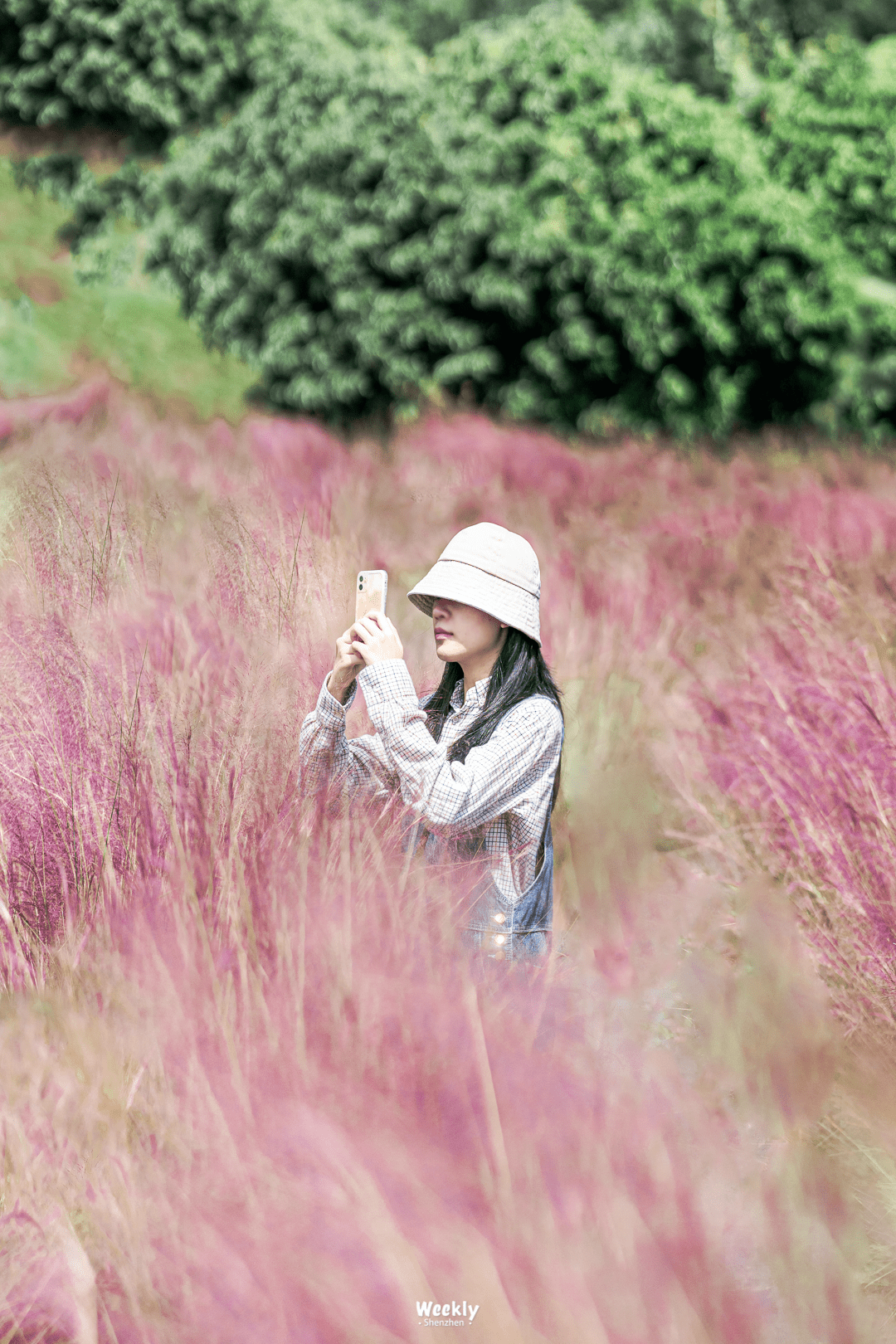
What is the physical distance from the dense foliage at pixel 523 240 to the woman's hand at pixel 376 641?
690 cm

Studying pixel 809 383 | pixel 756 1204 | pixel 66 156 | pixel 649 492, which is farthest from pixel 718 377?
pixel 756 1204

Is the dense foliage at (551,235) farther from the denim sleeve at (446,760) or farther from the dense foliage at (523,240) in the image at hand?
the denim sleeve at (446,760)

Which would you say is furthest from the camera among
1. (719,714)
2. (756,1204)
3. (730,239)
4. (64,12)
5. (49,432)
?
(64,12)

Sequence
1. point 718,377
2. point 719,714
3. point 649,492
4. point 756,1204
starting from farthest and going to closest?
point 718,377 < point 649,492 < point 719,714 < point 756,1204

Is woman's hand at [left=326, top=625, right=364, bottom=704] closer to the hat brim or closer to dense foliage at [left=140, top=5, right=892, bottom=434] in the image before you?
the hat brim

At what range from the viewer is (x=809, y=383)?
8875mm

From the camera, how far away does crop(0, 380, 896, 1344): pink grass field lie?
98cm

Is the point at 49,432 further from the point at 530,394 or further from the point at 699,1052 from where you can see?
the point at 530,394

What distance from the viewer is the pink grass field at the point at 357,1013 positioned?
0.98 metres

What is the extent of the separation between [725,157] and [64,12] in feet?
21.2

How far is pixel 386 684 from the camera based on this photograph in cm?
164

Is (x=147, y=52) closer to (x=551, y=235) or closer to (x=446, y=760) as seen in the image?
(x=551, y=235)

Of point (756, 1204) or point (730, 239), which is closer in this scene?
point (756, 1204)

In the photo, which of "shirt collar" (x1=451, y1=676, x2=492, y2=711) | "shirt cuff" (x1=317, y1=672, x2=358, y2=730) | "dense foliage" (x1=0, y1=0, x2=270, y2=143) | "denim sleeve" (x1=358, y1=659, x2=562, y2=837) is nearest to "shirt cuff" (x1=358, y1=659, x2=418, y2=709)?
"denim sleeve" (x1=358, y1=659, x2=562, y2=837)
